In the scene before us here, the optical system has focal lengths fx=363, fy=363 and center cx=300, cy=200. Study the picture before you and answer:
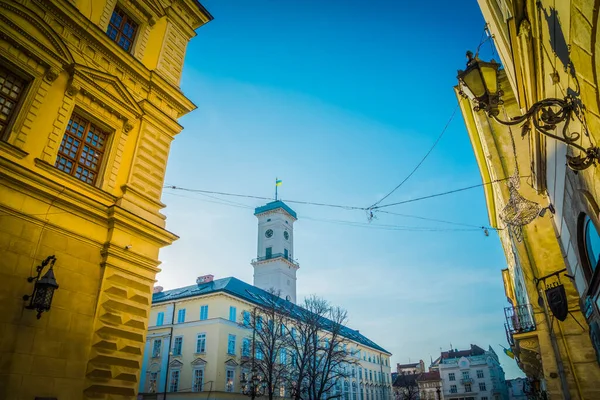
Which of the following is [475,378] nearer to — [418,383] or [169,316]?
[418,383]

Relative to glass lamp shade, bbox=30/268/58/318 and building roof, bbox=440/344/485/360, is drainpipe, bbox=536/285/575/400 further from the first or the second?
building roof, bbox=440/344/485/360

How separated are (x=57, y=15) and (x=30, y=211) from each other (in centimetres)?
542

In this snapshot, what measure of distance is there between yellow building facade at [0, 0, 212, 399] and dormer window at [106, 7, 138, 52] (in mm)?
58

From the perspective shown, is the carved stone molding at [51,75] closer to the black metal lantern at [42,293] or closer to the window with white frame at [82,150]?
the window with white frame at [82,150]

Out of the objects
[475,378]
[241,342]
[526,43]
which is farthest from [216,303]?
[475,378]

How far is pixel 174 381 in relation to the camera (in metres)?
38.0

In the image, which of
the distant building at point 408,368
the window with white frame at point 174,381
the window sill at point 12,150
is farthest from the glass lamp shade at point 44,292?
the distant building at point 408,368

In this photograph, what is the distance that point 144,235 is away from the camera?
10.7m

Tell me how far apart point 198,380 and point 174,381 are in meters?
3.11

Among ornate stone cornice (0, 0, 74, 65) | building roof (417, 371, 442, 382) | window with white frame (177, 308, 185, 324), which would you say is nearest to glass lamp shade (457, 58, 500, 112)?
ornate stone cornice (0, 0, 74, 65)

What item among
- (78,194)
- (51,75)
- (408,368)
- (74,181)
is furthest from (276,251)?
(408,368)

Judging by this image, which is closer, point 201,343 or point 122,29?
point 122,29

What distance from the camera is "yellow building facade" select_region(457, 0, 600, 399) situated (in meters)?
4.50

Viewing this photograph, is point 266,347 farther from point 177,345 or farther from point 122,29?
point 122,29
